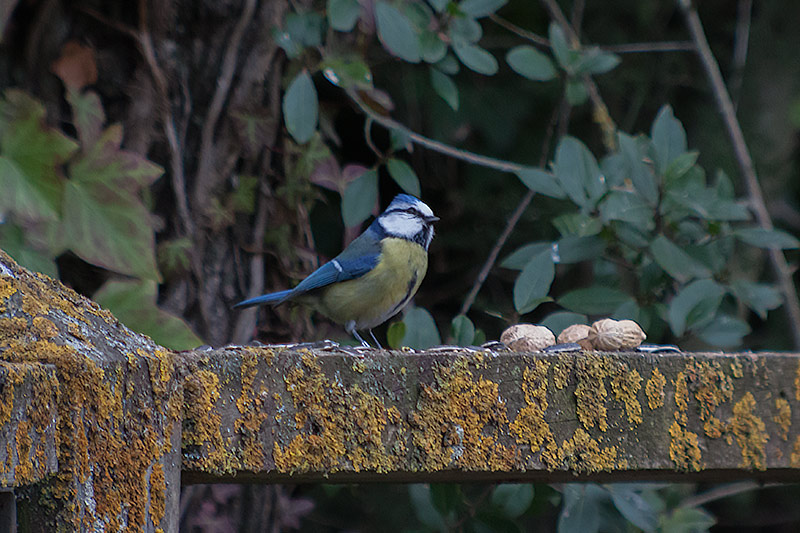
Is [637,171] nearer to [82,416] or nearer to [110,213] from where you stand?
[110,213]

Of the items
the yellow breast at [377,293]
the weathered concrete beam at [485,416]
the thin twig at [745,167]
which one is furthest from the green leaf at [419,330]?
the thin twig at [745,167]

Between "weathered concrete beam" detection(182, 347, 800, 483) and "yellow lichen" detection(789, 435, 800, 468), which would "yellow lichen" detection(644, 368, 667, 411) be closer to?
"weathered concrete beam" detection(182, 347, 800, 483)

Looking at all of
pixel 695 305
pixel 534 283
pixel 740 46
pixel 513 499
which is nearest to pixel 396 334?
pixel 534 283

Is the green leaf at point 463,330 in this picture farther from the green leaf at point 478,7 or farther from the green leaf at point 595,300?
the green leaf at point 478,7

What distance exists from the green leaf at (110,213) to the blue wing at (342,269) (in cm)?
30

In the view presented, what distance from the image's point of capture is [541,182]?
5.77ft

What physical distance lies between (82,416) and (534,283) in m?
1.01

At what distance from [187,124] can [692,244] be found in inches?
43.0

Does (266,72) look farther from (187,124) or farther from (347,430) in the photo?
(347,430)

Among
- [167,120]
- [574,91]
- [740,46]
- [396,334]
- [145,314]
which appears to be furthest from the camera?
[740,46]

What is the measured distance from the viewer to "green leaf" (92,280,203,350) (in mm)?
1324

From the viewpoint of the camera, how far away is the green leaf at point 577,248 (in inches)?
67.2

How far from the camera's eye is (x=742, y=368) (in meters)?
0.94

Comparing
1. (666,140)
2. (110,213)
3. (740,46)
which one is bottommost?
Result: (110,213)
